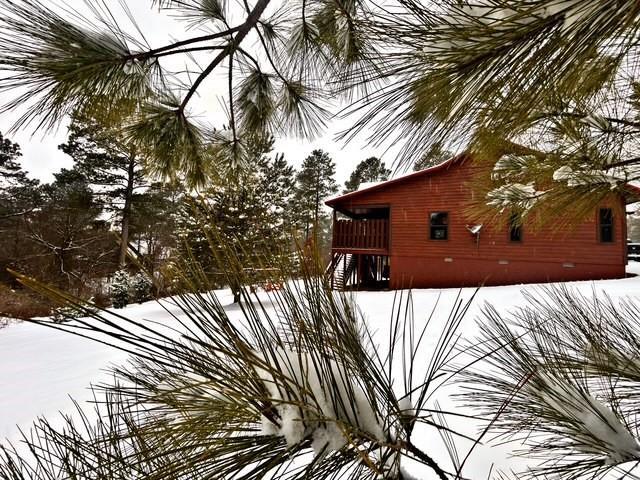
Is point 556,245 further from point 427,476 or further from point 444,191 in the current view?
point 427,476

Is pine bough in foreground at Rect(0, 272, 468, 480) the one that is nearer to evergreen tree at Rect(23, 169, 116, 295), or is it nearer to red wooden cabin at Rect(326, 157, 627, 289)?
red wooden cabin at Rect(326, 157, 627, 289)

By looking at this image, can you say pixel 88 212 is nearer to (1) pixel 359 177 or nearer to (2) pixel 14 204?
(2) pixel 14 204

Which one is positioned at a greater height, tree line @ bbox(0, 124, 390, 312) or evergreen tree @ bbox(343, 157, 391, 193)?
evergreen tree @ bbox(343, 157, 391, 193)

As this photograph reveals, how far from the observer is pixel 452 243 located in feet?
39.7

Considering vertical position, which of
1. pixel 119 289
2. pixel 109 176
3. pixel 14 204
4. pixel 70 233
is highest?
pixel 109 176

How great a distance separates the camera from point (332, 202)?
13102 mm

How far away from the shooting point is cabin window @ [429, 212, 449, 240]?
40.6 feet

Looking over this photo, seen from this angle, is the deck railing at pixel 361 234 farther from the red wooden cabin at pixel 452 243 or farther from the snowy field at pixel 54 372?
the snowy field at pixel 54 372

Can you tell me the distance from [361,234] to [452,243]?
3793 mm

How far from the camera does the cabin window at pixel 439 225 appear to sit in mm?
12375

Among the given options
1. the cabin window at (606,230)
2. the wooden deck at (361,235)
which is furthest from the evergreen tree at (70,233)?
the cabin window at (606,230)

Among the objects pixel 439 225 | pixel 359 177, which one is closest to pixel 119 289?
pixel 439 225

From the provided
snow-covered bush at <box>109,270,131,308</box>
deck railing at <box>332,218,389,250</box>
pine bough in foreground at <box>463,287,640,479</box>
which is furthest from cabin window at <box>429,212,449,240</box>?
snow-covered bush at <box>109,270,131,308</box>

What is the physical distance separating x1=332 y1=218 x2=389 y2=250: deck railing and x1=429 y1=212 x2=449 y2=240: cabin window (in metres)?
1.90
